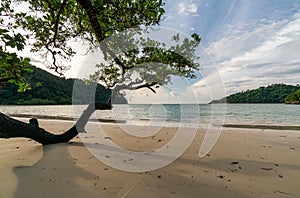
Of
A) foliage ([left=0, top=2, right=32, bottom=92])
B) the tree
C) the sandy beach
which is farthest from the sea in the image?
foliage ([left=0, top=2, right=32, bottom=92])

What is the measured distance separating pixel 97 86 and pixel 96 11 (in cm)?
459

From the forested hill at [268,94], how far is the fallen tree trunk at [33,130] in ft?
237

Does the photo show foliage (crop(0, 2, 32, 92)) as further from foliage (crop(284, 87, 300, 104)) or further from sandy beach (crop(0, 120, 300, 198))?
foliage (crop(284, 87, 300, 104))

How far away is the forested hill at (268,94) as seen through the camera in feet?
239

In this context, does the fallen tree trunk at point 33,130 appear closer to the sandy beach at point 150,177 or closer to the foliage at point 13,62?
the sandy beach at point 150,177

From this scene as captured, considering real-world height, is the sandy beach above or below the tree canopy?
below

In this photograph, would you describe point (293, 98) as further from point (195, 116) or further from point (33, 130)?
point (33, 130)

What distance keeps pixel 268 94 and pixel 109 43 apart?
8324 cm

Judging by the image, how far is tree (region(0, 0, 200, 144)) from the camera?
4.12m

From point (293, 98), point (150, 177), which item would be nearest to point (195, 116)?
point (150, 177)


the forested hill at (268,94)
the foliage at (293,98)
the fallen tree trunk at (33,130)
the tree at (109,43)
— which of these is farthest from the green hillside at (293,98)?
the fallen tree trunk at (33,130)

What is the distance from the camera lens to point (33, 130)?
4.72m

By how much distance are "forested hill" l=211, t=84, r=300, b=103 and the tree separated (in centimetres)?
7045

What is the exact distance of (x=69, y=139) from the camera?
6.08 metres
